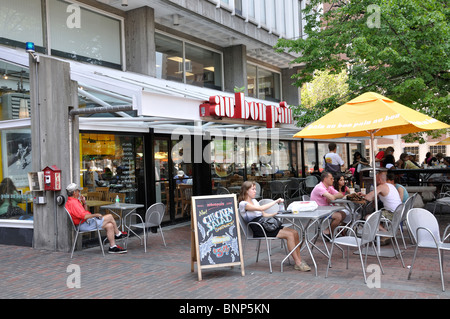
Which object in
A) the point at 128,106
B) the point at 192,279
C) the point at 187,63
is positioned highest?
the point at 187,63

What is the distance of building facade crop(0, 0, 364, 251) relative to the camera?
8.13 meters

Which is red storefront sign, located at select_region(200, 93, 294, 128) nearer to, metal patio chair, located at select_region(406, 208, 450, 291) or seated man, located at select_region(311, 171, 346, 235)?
seated man, located at select_region(311, 171, 346, 235)

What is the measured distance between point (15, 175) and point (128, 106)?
369 centimetres

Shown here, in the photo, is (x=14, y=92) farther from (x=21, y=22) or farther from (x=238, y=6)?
(x=238, y=6)

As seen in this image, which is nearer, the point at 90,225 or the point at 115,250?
the point at 90,225

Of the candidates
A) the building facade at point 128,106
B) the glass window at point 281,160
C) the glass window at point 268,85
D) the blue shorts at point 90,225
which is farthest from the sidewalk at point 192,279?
the glass window at point 268,85

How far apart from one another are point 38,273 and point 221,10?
10.4 metres

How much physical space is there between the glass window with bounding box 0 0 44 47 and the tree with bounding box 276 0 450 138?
6767mm

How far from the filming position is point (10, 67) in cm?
877

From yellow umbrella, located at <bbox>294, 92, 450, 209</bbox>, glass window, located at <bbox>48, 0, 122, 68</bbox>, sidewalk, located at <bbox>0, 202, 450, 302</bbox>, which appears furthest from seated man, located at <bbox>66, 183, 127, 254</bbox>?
A: glass window, located at <bbox>48, 0, 122, 68</bbox>

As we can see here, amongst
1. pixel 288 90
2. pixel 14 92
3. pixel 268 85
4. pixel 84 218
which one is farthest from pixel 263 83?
pixel 84 218

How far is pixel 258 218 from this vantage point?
6.29 metres

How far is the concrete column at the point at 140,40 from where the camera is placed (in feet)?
39.1

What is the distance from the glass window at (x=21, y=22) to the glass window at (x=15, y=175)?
84.6 inches
